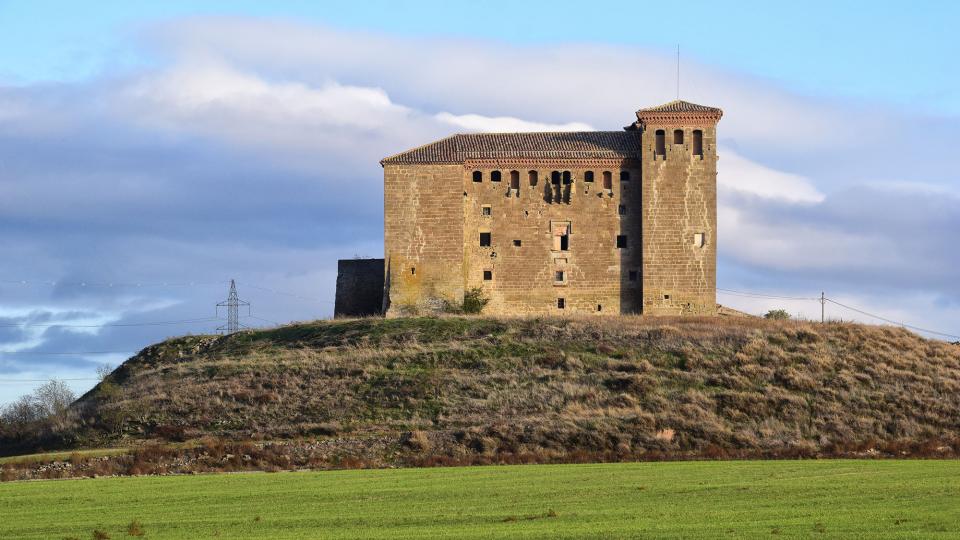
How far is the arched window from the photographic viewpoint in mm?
66688

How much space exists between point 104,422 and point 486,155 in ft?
79.8

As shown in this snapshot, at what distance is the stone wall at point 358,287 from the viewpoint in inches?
2793

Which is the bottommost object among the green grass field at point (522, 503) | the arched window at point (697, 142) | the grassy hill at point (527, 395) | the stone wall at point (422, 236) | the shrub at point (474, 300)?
the green grass field at point (522, 503)

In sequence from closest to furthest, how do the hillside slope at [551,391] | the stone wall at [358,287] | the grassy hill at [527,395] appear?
the grassy hill at [527,395]
the hillside slope at [551,391]
the stone wall at [358,287]

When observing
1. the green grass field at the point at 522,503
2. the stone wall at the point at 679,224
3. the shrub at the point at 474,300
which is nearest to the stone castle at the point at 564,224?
the stone wall at the point at 679,224

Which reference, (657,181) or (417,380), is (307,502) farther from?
(657,181)

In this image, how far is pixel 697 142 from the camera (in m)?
66.8

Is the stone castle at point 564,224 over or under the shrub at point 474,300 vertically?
over

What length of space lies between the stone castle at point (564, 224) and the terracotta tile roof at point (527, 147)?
12cm

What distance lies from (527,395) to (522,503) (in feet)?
82.0

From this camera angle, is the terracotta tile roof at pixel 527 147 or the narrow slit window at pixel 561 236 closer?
the narrow slit window at pixel 561 236

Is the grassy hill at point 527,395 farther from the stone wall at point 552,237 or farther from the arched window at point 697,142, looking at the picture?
the arched window at point 697,142

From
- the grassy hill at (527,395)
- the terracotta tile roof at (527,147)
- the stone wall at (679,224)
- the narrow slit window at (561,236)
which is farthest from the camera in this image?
the terracotta tile roof at (527,147)

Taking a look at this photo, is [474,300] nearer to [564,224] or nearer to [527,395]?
[564,224]
